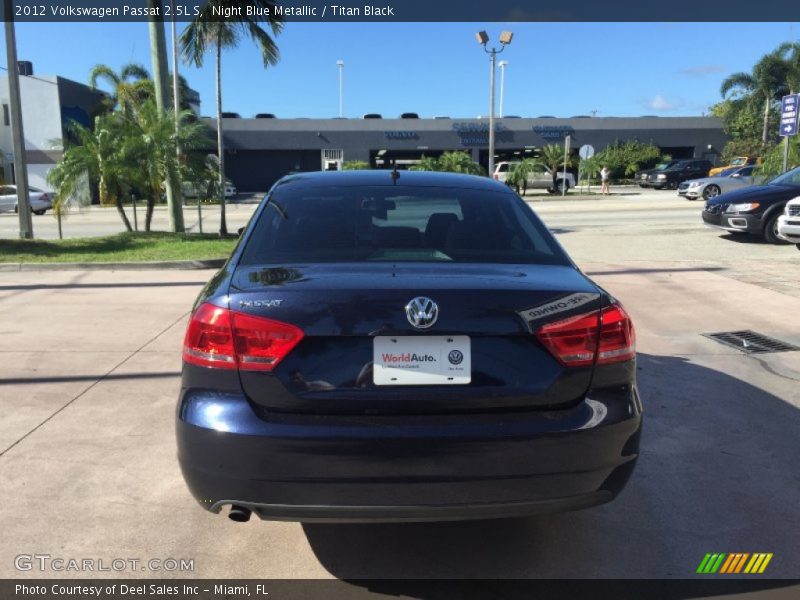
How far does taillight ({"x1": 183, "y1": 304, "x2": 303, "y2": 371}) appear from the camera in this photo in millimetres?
2504

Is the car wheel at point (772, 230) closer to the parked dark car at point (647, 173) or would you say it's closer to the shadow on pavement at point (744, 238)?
the shadow on pavement at point (744, 238)

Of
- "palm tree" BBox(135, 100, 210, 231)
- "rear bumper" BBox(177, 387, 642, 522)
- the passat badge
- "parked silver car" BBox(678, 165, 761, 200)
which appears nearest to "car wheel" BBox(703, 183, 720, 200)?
"parked silver car" BBox(678, 165, 761, 200)

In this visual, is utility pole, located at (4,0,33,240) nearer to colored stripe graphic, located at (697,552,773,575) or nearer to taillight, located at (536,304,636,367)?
taillight, located at (536,304,636,367)

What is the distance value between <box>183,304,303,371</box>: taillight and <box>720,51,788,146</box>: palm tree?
171 feet

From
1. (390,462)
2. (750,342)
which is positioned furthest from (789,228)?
(390,462)

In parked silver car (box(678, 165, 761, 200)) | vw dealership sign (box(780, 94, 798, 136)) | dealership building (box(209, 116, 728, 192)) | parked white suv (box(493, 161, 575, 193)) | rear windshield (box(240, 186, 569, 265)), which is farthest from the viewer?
dealership building (box(209, 116, 728, 192))

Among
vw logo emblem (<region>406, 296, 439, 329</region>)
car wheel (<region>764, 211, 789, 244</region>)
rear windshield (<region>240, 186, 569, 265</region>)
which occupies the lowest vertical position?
car wheel (<region>764, 211, 789, 244</region>)

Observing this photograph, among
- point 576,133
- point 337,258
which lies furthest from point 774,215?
point 576,133

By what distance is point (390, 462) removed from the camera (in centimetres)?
245

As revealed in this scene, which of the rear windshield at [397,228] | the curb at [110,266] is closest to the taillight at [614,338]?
the rear windshield at [397,228]

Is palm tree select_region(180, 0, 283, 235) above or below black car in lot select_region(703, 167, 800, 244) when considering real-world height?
above

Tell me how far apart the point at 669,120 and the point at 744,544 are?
183 ft

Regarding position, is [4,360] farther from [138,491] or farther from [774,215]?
[774,215]

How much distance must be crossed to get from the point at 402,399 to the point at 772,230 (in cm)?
1330
